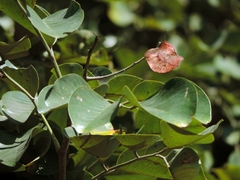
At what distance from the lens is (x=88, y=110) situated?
663 mm

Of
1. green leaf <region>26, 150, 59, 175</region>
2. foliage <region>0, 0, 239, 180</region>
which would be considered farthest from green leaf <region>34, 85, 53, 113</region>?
green leaf <region>26, 150, 59, 175</region>

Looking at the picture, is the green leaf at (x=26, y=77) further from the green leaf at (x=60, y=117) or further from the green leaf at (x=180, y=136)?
the green leaf at (x=180, y=136)

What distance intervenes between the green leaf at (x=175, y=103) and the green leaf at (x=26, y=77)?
151mm

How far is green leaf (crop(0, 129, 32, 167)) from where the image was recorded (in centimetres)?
70

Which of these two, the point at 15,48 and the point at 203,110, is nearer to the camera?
the point at 203,110

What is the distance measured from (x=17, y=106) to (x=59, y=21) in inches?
4.7

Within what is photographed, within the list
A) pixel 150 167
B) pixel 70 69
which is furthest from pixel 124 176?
pixel 70 69

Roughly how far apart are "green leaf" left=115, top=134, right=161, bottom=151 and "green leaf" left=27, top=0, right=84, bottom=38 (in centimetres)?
15

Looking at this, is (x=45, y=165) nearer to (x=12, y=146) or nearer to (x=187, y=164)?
(x=12, y=146)

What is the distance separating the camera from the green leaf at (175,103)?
64 centimetres

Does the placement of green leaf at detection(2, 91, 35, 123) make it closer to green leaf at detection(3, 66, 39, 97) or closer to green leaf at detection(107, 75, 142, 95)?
green leaf at detection(3, 66, 39, 97)

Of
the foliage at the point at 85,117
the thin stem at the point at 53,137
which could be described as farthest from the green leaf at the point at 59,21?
the thin stem at the point at 53,137

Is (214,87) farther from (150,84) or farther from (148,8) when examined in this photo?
(150,84)

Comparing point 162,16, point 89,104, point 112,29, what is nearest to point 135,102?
point 89,104
